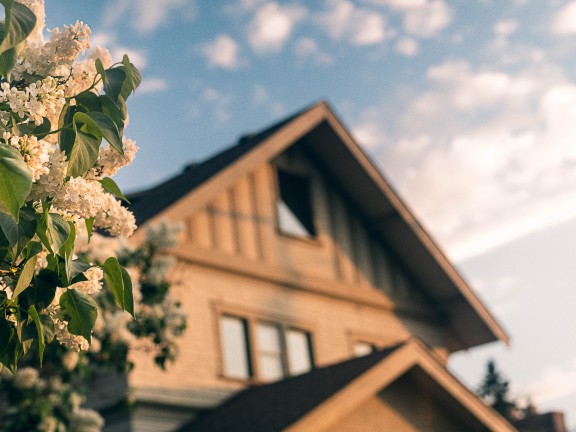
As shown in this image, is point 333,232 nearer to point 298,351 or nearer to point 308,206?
point 308,206

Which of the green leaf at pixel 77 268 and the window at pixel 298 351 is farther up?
the window at pixel 298 351

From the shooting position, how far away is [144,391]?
16.8 meters

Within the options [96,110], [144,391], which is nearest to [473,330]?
[144,391]

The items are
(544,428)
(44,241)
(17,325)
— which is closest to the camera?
(44,241)

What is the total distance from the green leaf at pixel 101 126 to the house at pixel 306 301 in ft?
34.0

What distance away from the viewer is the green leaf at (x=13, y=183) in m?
4.03

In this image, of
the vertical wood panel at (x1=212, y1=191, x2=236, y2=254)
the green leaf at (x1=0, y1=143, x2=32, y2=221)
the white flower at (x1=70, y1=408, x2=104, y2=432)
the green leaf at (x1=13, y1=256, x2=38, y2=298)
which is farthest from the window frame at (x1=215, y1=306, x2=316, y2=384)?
the green leaf at (x1=0, y1=143, x2=32, y2=221)

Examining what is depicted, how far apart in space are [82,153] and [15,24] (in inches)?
25.8

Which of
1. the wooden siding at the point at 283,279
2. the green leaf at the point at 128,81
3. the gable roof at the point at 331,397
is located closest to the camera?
the green leaf at the point at 128,81

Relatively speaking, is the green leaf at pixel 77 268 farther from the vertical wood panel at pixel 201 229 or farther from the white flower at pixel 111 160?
the vertical wood panel at pixel 201 229

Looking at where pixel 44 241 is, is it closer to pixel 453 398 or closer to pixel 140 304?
pixel 140 304

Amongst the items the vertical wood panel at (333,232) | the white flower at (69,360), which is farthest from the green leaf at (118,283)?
the vertical wood panel at (333,232)

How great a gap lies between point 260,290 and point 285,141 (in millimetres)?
3152

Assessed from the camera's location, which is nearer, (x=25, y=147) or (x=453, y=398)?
(x=25, y=147)
